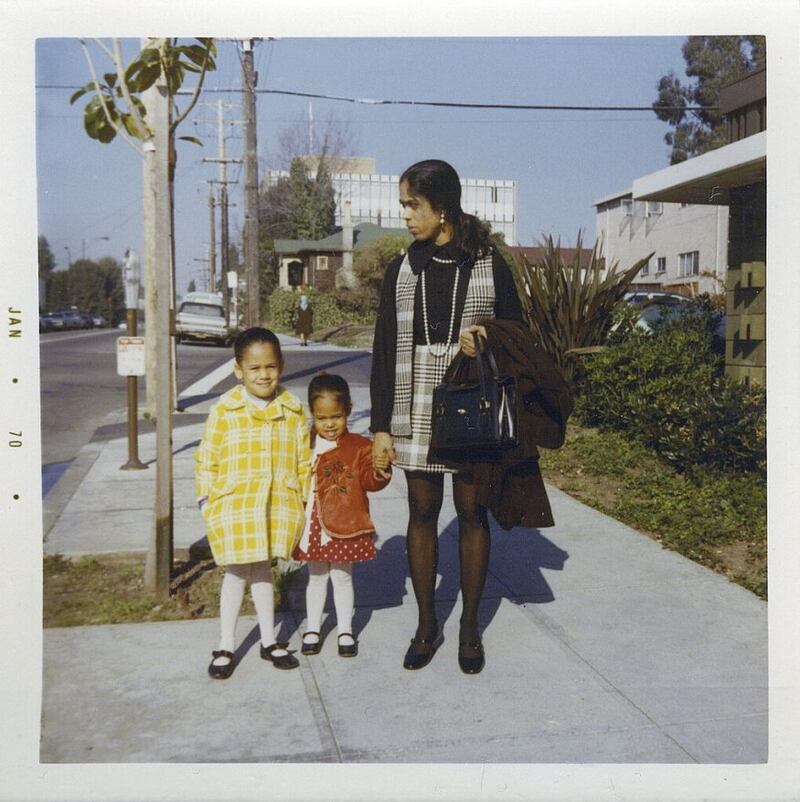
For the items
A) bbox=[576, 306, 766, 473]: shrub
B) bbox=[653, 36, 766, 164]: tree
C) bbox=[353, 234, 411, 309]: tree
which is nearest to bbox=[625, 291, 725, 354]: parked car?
bbox=[576, 306, 766, 473]: shrub

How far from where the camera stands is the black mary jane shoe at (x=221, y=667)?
10.7 ft

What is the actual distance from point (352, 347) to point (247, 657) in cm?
1093

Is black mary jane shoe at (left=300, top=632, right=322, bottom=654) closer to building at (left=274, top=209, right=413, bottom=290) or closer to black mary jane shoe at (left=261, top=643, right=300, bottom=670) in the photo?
black mary jane shoe at (left=261, top=643, right=300, bottom=670)

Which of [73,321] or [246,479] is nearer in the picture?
[246,479]

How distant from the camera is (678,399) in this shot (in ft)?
21.9

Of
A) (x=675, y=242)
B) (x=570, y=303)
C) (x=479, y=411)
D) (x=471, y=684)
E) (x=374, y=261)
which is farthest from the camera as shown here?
(x=675, y=242)

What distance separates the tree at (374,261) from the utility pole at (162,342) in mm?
3265

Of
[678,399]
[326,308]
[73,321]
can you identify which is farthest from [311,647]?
[73,321]

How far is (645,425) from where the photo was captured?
675 cm

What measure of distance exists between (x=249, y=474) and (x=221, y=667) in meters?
0.70

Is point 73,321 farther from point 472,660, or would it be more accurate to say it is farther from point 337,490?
point 472,660

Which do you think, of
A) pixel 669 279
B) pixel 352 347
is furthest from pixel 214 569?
pixel 669 279

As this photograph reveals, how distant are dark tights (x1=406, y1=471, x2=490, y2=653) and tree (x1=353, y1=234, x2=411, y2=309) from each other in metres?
3.83

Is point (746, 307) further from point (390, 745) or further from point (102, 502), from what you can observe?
point (390, 745)
